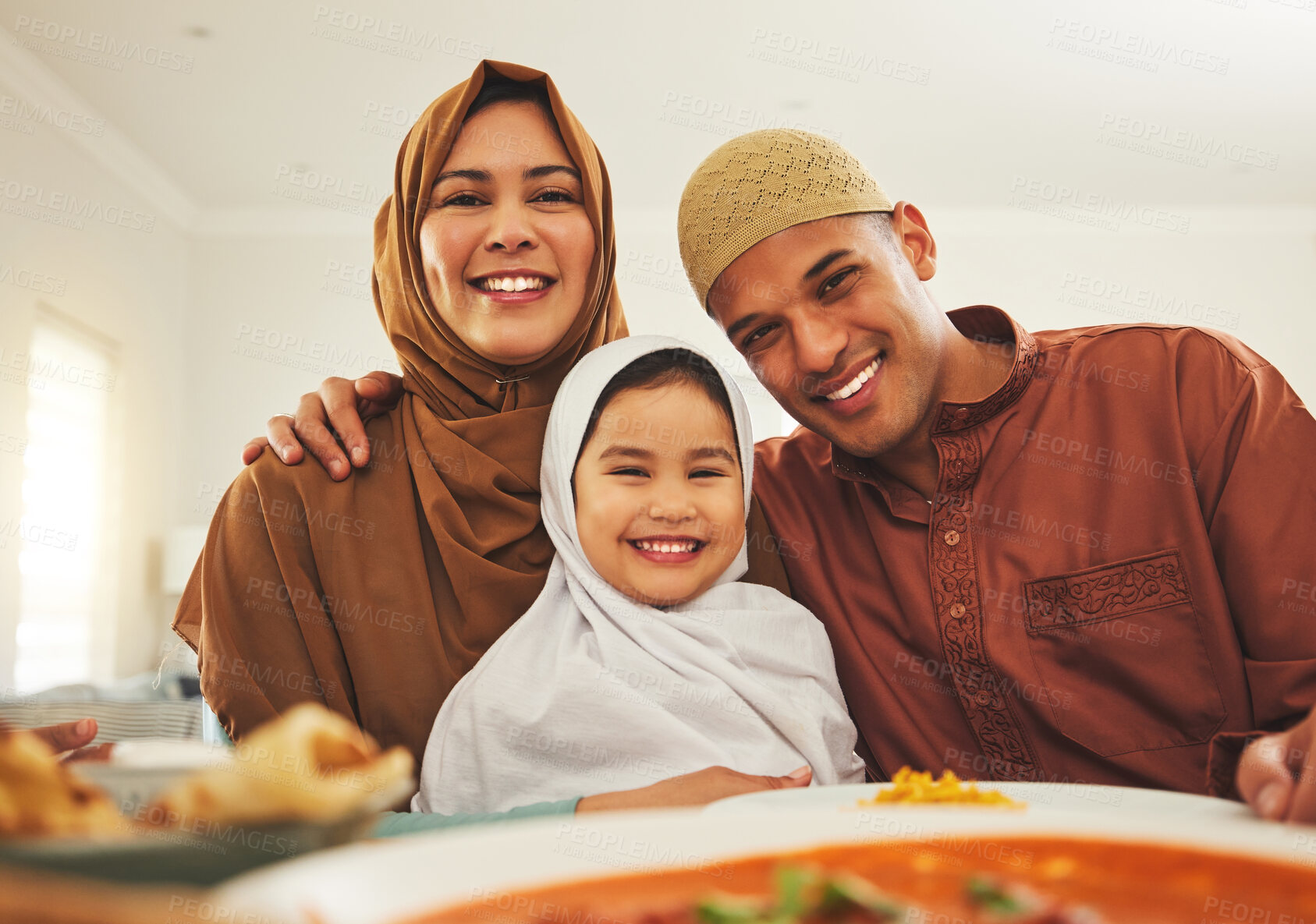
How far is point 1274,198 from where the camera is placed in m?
7.07

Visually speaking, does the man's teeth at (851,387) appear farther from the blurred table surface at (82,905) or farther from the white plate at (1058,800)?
the blurred table surface at (82,905)

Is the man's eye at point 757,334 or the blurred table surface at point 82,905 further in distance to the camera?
the man's eye at point 757,334

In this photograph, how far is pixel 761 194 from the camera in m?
1.68

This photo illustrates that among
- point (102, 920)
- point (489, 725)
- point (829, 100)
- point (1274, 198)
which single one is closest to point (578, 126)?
point (489, 725)

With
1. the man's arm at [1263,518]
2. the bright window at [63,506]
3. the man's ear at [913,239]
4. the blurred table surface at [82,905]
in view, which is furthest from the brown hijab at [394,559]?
the bright window at [63,506]

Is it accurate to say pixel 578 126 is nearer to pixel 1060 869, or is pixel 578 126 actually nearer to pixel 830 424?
pixel 830 424

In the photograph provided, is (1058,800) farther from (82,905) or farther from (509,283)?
(509,283)

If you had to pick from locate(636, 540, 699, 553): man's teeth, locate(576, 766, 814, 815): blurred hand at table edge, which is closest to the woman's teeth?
locate(636, 540, 699, 553): man's teeth

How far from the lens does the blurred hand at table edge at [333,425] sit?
1.54m

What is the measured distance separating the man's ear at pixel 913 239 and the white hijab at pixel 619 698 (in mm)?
723

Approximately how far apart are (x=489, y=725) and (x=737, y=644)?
1.23ft

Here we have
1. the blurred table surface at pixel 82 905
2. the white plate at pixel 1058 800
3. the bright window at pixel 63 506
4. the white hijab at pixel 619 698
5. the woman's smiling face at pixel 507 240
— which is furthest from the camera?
the bright window at pixel 63 506

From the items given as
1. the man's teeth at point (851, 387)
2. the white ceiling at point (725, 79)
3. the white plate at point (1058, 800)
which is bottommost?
the white plate at point (1058, 800)

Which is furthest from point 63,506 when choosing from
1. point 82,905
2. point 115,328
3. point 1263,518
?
point 82,905
